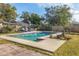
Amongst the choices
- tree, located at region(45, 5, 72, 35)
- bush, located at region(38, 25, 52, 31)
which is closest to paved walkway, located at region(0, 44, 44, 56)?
bush, located at region(38, 25, 52, 31)

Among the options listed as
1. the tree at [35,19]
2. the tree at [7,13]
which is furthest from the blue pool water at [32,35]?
the tree at [7,13]

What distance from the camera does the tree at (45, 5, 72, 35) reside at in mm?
3619

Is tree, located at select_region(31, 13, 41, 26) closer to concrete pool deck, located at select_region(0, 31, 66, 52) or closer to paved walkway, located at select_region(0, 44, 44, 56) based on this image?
concrete pool deck, located at select_region(0, 31, 66, 52)

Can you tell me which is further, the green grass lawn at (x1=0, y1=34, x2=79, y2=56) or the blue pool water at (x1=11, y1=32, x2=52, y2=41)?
the blue pool water at (x1=11, y1=32, x2=52, y2=41)

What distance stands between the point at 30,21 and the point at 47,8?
0.40 meters

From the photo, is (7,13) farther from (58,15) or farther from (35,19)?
(58,15)

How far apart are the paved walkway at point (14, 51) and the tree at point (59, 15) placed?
65 cm

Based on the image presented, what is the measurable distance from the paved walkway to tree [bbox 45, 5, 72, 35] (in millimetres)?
650

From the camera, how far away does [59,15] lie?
3678 millimetres

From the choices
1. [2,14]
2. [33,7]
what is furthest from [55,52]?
[2,14]

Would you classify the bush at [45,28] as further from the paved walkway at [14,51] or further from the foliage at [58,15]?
the paved walkway at [14,51]

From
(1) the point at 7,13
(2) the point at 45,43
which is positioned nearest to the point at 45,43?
(2) the point at 45,43

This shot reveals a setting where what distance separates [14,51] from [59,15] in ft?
3.44

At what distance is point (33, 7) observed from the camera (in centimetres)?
360
